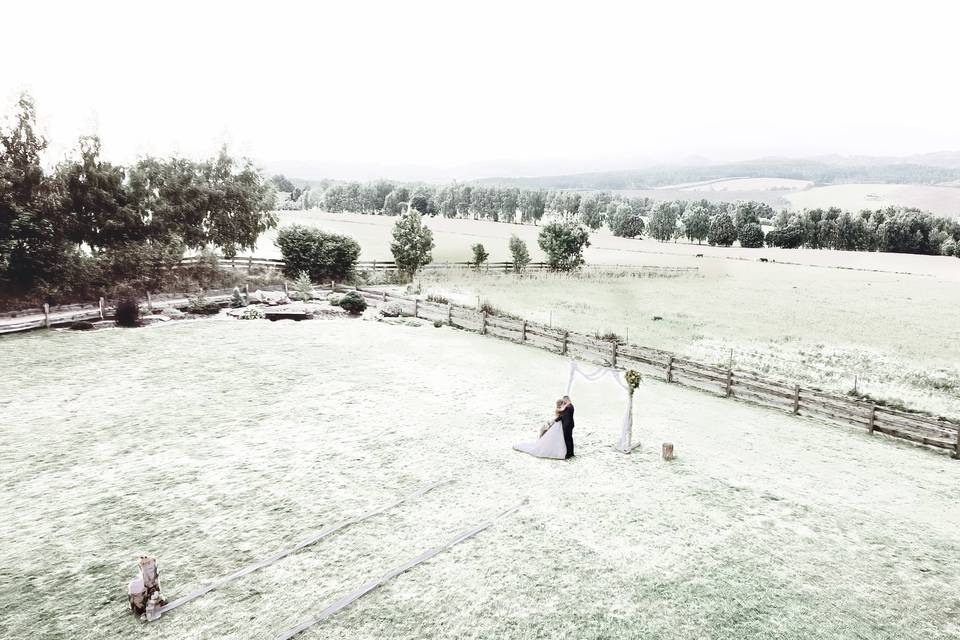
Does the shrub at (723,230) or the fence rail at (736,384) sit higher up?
the shrub at (723,230)

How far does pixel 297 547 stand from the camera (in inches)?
380

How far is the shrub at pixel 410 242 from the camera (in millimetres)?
50312

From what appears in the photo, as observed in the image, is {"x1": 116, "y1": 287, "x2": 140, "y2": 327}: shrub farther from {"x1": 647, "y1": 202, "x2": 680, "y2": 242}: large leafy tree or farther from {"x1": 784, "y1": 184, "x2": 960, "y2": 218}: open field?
{"x1": 784, "y1": 184, "x2": 960, "y2": 218}: open field

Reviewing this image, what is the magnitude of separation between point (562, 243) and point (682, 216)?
251ft

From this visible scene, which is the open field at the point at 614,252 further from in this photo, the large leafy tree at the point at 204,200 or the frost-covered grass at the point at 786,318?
the large leafy tree at the point at 204,200

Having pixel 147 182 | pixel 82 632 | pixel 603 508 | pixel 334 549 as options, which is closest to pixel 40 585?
pixel 82 632

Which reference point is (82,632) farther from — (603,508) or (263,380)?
(263,380)

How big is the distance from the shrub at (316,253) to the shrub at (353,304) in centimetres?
1038

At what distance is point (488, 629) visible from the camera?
784 cm

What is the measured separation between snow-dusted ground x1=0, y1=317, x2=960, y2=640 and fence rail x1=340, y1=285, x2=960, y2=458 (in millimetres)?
665

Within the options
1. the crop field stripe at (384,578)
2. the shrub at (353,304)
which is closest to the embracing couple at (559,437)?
the crop field stripe at (384,578)

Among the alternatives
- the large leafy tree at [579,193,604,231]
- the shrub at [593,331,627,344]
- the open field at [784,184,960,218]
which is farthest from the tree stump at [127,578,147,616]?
the open field at [784,184,960,218]

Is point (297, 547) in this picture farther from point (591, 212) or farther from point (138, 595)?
point (591, 212)

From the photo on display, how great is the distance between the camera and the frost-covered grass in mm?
25734
